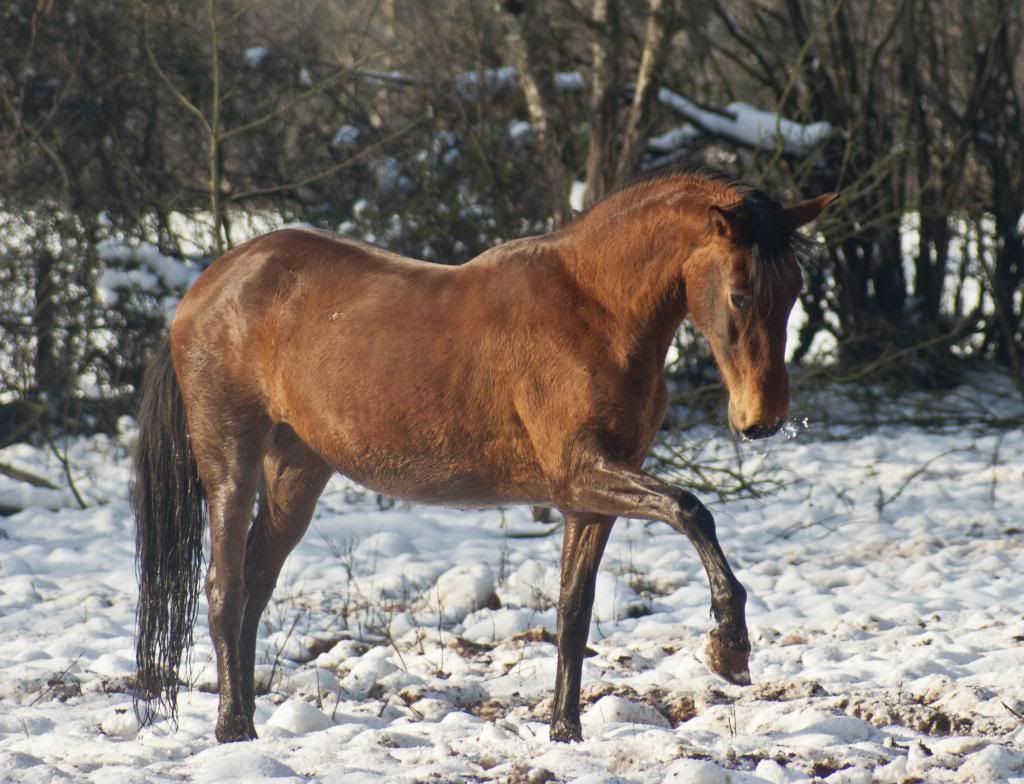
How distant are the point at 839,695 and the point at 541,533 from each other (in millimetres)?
3210

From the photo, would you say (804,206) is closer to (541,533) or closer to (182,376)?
(182,376)

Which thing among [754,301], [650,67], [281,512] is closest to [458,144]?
[650,67]

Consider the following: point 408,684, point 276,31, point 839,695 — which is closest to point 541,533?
point 408,684

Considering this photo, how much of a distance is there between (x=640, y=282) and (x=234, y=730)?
188 cm

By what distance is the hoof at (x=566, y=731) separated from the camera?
3600mm

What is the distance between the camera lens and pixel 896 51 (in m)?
9.84

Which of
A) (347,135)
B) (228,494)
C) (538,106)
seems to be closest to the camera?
(228,494)

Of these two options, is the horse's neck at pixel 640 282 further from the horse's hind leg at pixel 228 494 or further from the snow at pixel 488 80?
the snow at pixel 488 80

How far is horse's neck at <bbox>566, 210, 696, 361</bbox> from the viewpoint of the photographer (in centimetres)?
335

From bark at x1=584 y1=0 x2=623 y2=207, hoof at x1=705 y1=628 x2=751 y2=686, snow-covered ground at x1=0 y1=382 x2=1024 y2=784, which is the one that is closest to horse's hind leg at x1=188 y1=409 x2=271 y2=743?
snow-covered ground at x1=0 y1=382 x2=1024 y2=784

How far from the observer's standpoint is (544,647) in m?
4.95

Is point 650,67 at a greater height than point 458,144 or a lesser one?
greater

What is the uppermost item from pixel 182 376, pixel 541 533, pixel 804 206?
pixel 804 206

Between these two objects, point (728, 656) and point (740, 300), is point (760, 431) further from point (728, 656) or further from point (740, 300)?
point (728, 656)
